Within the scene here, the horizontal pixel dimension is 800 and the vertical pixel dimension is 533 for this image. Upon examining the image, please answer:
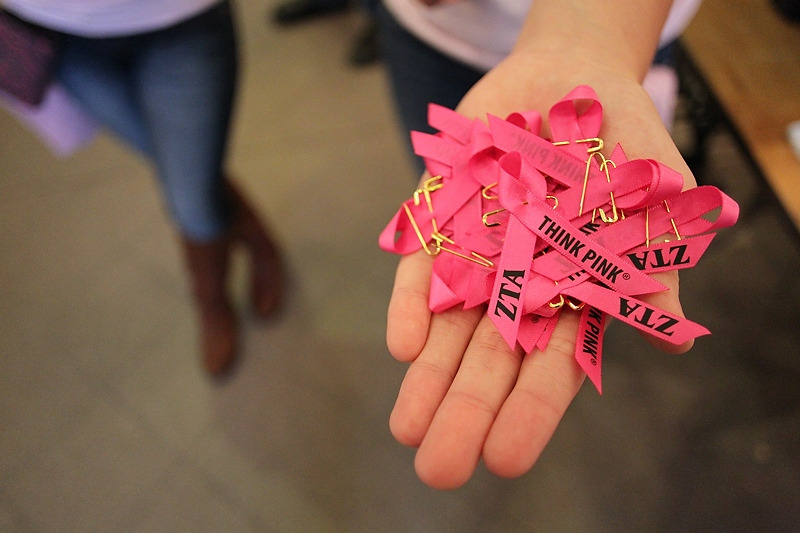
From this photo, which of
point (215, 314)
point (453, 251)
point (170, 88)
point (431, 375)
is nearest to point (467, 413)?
point (431, 375)

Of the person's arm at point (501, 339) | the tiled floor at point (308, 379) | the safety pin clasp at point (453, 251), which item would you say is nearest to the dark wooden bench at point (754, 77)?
the tiled floor at point (308, 379)

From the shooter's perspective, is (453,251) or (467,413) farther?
(453,251)

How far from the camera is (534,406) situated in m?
0.55

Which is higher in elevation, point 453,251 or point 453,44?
point 453,44

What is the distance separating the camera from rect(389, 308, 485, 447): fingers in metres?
0.57

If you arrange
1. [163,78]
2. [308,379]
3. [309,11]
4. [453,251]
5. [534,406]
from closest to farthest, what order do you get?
1. [534,406]
2. [453,251]
3. [163,78]
4. [308,379]
5. [309,11]

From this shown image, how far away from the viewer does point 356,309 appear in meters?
1.40

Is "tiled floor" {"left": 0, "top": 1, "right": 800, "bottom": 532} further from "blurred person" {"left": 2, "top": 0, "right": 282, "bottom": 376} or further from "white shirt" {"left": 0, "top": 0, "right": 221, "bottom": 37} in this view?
"white shirt" {"left": 0, "top": 0, "right": 221, "bottom": 37}

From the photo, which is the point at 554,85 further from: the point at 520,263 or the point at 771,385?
the point at 771,385

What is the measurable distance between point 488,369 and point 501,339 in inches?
1.8

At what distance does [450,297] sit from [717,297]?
676 millimetres

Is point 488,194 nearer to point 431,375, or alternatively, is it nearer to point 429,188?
point 429,188

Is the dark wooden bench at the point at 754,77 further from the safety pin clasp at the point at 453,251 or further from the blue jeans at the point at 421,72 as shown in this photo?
the safety pin clasp at the point at 453,251

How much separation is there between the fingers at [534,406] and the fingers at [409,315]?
5.1 inches
